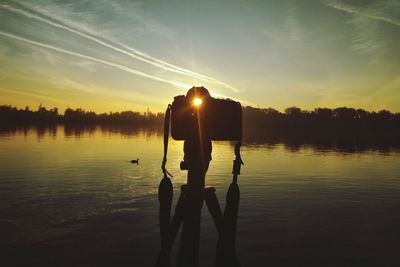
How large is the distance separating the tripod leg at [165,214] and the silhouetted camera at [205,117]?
90 centimetres

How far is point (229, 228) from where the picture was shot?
5391 mm

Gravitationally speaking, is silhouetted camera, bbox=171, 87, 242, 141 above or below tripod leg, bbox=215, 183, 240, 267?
above

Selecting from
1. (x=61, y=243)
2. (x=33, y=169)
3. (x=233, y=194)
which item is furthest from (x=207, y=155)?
(x=33, y=169)

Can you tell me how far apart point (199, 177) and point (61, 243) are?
1334 cm

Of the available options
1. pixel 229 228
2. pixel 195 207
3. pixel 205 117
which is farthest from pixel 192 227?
pixel 205 117

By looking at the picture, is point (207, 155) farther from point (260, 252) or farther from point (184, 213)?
point (260, 252)

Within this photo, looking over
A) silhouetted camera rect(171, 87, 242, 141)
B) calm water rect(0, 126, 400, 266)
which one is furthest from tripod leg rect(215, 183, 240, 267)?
calm water rect(0, 126, 400, 266)

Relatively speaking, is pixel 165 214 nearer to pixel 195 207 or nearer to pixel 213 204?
pixel 195 207

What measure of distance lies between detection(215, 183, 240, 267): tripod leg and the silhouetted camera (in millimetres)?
918

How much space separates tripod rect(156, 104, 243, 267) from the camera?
514 cm

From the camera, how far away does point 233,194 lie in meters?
5.39

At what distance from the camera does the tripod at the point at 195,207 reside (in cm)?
514

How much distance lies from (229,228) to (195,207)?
2.37 ft

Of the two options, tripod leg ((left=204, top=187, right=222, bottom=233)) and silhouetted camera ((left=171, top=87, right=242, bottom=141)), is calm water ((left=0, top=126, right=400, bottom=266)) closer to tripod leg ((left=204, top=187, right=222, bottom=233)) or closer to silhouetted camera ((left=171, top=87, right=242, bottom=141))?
tripod leg ((left=204, top=187, right=222, bottom=233))
